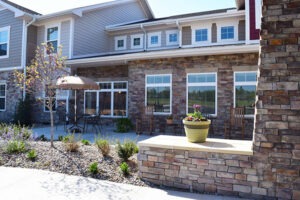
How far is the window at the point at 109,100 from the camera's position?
38.9ft

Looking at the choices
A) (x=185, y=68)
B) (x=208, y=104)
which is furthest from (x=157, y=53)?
(x=208, y=104)

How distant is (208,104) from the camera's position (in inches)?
360

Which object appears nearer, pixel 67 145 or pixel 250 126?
pixel 67 145

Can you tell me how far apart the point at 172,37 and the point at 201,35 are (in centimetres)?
178

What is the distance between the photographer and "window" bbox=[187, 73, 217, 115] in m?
9.05

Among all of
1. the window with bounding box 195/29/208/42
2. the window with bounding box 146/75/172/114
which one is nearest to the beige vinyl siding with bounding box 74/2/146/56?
the window with bounding box 146/75/172/114

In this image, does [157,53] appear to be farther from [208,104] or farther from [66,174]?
[66,174]

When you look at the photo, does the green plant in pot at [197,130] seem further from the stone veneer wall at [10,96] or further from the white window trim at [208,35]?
the stone veneer wall at [10,96]

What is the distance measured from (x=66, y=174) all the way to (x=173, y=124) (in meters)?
5.39

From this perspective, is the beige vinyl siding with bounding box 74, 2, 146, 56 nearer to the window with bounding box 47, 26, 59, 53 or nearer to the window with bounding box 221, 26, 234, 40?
the window with bounding box 47, 26, 59, 53

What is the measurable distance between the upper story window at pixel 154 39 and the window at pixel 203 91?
504cm

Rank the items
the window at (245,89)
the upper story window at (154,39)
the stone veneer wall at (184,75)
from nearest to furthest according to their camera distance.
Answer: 1. the window at (245,89)
2. the stone veneer wall at (184,75)
3. the upper story window at (154,39)

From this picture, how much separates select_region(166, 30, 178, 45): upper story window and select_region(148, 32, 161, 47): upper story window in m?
0.60

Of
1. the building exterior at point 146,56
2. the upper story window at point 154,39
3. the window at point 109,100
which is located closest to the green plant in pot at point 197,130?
the building exterior at point 146,56
